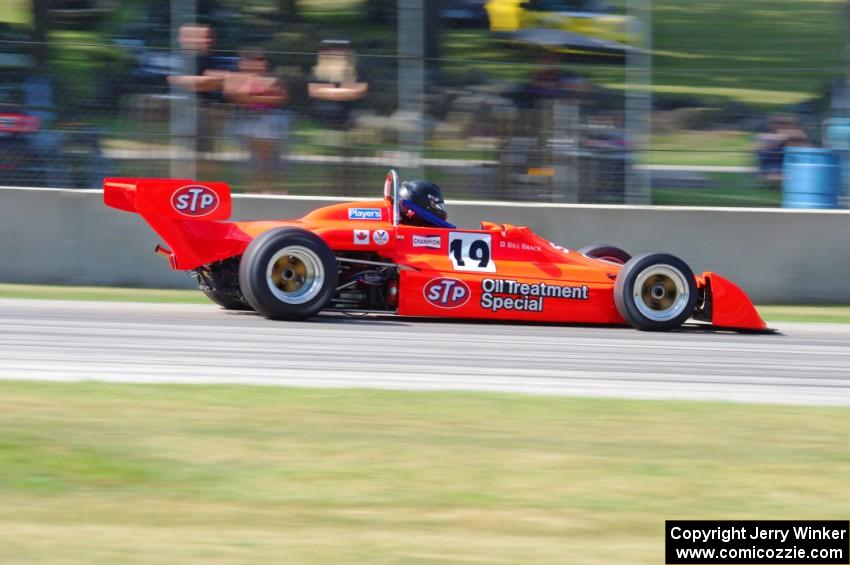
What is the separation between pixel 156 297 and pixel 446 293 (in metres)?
3.22

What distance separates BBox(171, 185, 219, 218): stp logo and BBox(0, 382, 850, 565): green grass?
2922 millimetres

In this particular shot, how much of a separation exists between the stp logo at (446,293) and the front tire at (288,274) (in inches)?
31.3

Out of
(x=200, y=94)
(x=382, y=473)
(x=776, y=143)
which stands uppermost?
(x=200, y=94)

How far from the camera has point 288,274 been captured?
360 inches

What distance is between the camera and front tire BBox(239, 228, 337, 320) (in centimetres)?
893

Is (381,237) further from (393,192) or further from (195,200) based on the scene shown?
(195,200)

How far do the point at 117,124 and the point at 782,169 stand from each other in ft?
22.7

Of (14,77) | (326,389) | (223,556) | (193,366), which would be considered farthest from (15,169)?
(223,556)

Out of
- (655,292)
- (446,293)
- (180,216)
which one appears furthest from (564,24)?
(180,216)

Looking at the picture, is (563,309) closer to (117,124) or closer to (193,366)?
(193,366)

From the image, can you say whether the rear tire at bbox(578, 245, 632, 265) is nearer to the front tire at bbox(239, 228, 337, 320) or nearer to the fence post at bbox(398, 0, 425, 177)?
the fence post at bbox(398, 0, 425, 177)

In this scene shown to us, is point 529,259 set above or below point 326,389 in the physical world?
above

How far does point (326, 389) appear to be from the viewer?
6.66 metres

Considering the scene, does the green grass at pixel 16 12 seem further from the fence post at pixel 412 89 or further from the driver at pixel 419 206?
the driver at pixel 419 206
